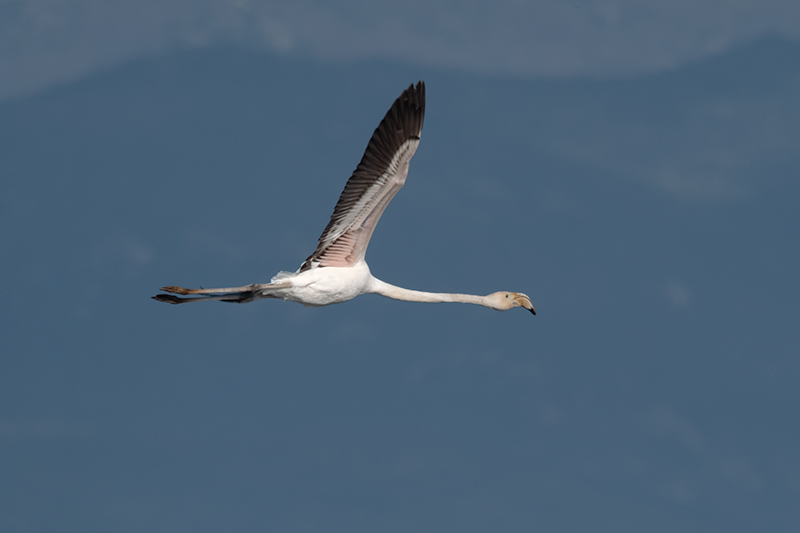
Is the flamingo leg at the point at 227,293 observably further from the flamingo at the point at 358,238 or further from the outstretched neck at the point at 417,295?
the outstretched neck at the point at 417,295

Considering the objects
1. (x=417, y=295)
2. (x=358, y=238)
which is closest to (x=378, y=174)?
(x=358, y=238)

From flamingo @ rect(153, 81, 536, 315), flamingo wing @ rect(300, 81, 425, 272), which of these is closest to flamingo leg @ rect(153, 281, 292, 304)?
flamingo @ rect(153, 81, 536, 315)

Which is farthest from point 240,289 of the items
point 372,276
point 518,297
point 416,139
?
point 518,297

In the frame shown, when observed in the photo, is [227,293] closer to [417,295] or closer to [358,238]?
[358,238]

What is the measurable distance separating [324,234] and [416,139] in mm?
3537

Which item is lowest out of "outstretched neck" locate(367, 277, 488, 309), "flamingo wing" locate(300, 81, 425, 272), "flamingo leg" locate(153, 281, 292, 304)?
"flamingo leg" locate(153, 281, 292, 304)

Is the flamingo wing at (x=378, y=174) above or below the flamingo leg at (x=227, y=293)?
above

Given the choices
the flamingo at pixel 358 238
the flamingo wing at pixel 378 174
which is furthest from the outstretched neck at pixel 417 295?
the flamingo wing at pixel 378 174

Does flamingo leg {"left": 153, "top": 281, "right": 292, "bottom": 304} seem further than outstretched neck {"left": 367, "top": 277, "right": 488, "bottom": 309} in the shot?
No

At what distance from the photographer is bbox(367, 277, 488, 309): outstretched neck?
2645cm

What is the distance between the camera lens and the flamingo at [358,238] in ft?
75.8

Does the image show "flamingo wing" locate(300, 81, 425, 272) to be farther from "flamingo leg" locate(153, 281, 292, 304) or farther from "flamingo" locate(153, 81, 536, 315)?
"flamingo leg" locate(153, 281, 292, 304)

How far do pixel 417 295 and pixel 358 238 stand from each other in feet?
9.04

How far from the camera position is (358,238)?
24953 mm
